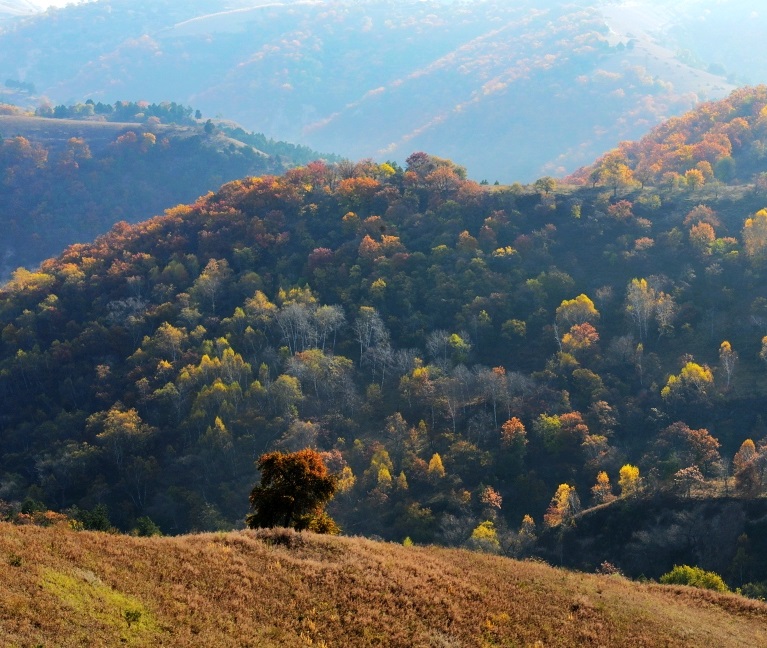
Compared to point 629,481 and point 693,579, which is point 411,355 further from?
point 693,579

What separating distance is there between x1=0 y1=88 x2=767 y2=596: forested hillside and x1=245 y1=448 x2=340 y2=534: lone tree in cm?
3199

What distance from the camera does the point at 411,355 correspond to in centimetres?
11175

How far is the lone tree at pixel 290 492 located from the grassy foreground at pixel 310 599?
5.34 m

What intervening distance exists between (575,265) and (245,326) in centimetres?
6091

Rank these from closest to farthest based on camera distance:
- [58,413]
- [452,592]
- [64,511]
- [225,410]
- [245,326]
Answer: [452,592]
[64,511]
[225,410]
[58,413]
[245,326]

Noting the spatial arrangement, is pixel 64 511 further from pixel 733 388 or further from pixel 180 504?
pixel 733 388

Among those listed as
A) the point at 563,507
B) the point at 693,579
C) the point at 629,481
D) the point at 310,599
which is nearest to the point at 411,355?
the point at 563,507

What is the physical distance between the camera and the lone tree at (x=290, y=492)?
1895 inches

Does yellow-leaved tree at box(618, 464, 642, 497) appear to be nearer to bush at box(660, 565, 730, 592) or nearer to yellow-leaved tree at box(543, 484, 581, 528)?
yellow-leaved tree at box(543, 484, 581, 528)

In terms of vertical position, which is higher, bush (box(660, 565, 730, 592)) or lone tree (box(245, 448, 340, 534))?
lone tree (box(245, 448, 340, 534))

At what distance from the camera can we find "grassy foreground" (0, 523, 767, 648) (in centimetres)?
2891

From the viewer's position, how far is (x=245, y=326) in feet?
390

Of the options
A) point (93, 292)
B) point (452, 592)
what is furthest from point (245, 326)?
point (452, 592)

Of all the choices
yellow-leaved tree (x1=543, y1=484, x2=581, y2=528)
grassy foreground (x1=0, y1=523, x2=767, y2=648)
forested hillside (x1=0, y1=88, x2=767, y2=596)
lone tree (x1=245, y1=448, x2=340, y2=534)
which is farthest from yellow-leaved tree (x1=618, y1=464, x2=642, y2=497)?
lone tree (x1=245, y1=448, x2=340, y2=534)
